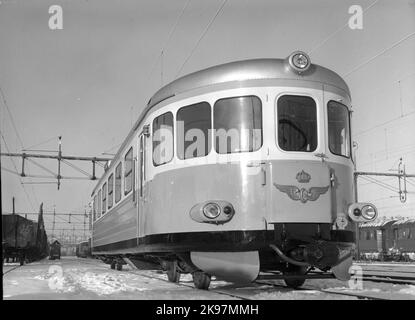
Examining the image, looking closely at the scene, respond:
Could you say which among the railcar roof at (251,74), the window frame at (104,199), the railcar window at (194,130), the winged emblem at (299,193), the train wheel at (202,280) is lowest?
the train wheel at (202,280)

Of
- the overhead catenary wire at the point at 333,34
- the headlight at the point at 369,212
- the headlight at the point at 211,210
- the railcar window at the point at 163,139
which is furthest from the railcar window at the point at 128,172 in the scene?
the headlight at the point at 369,212

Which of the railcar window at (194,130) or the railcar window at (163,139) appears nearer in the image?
the railcar window at (194,130)

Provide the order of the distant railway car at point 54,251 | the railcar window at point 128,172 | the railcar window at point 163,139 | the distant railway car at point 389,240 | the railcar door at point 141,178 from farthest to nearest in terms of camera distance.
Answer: the distant railway car at point 54,251 → the distant railway car at point 389,240 → the railcar window at point 128,172 → the railcar door at point 141,178 → the railcar window at point 163,139

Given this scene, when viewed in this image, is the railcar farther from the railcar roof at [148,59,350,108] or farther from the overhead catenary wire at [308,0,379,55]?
the overhead catenary wire at [308,0,379,55]

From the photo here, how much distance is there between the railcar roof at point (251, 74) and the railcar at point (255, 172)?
15mm

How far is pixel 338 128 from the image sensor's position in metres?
7.97

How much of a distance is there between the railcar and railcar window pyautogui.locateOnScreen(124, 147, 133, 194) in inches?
80.4

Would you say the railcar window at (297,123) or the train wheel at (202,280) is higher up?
the railcar window at (297,123)

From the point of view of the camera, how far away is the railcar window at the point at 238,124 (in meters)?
7.35

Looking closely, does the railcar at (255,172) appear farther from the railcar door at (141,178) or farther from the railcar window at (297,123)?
the railcar door at (141,178)

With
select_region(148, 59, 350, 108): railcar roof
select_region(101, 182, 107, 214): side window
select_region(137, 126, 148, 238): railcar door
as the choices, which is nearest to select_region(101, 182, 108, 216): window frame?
select_region(101, 182, 107, 214): side window

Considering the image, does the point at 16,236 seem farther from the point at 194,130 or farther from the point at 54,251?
the point at 194,130

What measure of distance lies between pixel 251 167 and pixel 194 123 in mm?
1120
